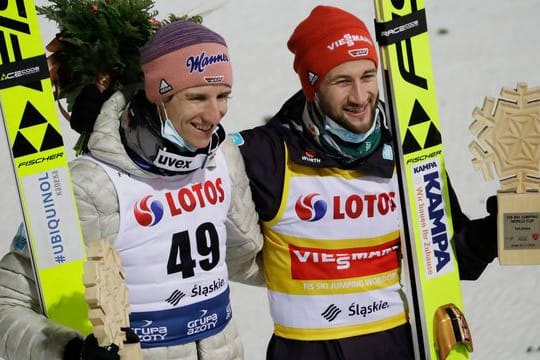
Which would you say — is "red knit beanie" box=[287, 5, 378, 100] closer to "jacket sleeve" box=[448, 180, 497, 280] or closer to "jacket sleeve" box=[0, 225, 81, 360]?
"jacket sleeve" box=[448, 180, 497, 280]

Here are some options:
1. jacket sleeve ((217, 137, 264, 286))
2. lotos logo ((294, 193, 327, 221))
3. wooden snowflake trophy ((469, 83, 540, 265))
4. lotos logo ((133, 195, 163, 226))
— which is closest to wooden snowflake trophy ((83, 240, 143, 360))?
lotos logo ((133, 195, 163, 226))

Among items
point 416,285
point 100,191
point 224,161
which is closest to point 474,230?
point 416,285

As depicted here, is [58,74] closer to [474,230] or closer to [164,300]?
[164,300]

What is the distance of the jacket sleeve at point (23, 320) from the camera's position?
12.9 feet

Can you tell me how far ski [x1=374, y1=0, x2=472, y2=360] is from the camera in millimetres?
4680

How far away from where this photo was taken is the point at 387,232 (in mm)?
4668

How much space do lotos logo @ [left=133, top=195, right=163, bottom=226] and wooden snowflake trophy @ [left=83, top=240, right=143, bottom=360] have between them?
0.47 m

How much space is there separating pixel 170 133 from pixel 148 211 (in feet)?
0.93

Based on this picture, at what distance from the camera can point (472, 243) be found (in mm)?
4785

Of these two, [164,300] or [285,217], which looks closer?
[164,300]

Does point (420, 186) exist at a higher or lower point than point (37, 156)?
lower

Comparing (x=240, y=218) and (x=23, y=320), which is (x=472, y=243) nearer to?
(x=240, y=218)

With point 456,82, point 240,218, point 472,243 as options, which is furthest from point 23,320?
point 456,82

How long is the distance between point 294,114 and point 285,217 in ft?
1.35
